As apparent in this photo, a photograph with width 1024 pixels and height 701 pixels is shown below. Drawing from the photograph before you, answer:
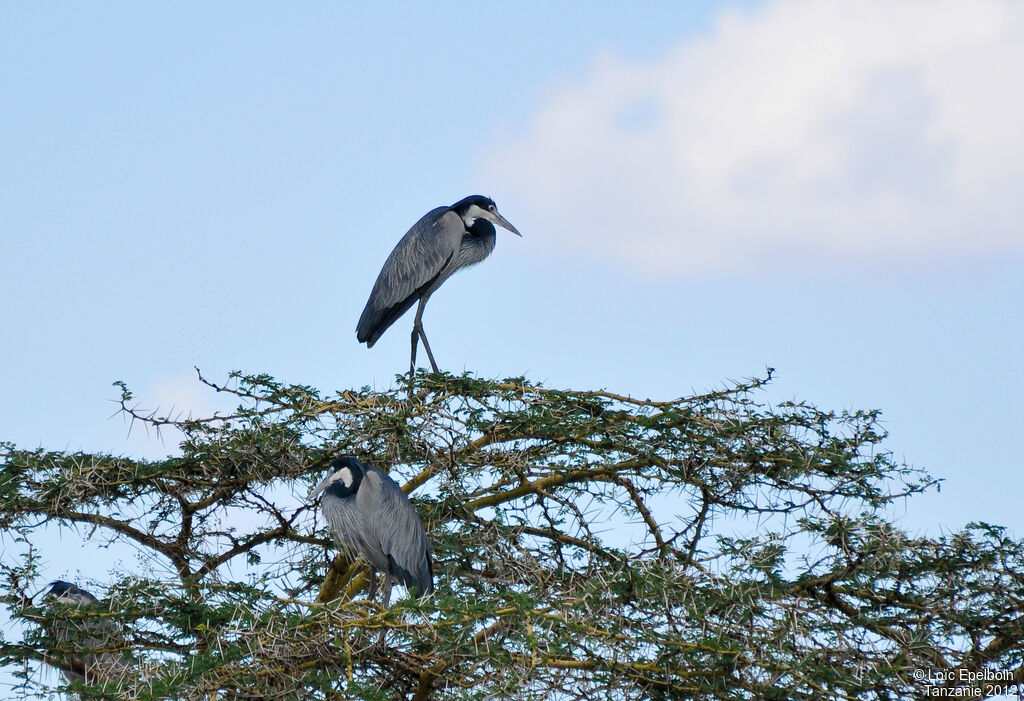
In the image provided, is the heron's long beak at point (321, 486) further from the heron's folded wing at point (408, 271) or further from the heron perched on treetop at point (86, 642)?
the heron's folded wing at point (408, 271)

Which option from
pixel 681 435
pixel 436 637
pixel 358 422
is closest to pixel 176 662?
pixel 436 637

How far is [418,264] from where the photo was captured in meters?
10.2

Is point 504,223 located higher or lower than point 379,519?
higher

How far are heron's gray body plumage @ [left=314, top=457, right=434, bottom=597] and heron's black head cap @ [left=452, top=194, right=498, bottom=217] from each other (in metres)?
4.40

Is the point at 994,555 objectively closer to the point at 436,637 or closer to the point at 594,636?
the point at 594,636

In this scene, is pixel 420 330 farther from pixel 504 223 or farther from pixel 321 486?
pixel 321 486

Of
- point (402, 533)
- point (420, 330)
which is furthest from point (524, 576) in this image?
point (420, 330)

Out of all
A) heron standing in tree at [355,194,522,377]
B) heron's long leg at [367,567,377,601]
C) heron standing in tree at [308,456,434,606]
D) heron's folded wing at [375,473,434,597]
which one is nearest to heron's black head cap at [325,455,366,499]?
heron standing in tree at [308,456,434,606]

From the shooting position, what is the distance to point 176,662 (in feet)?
16.4

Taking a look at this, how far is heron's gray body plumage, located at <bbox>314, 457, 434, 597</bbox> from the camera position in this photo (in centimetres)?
653

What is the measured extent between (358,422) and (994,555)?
3.26 m

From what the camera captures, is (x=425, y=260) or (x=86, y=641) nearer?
(x=86, y=641)

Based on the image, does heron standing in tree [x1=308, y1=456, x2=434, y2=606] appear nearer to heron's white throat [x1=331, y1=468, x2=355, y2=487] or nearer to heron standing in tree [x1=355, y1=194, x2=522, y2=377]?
heron's white throat [x1=331, y1=468, x2=355, y2=487]

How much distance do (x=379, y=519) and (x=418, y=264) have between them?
4032mm
